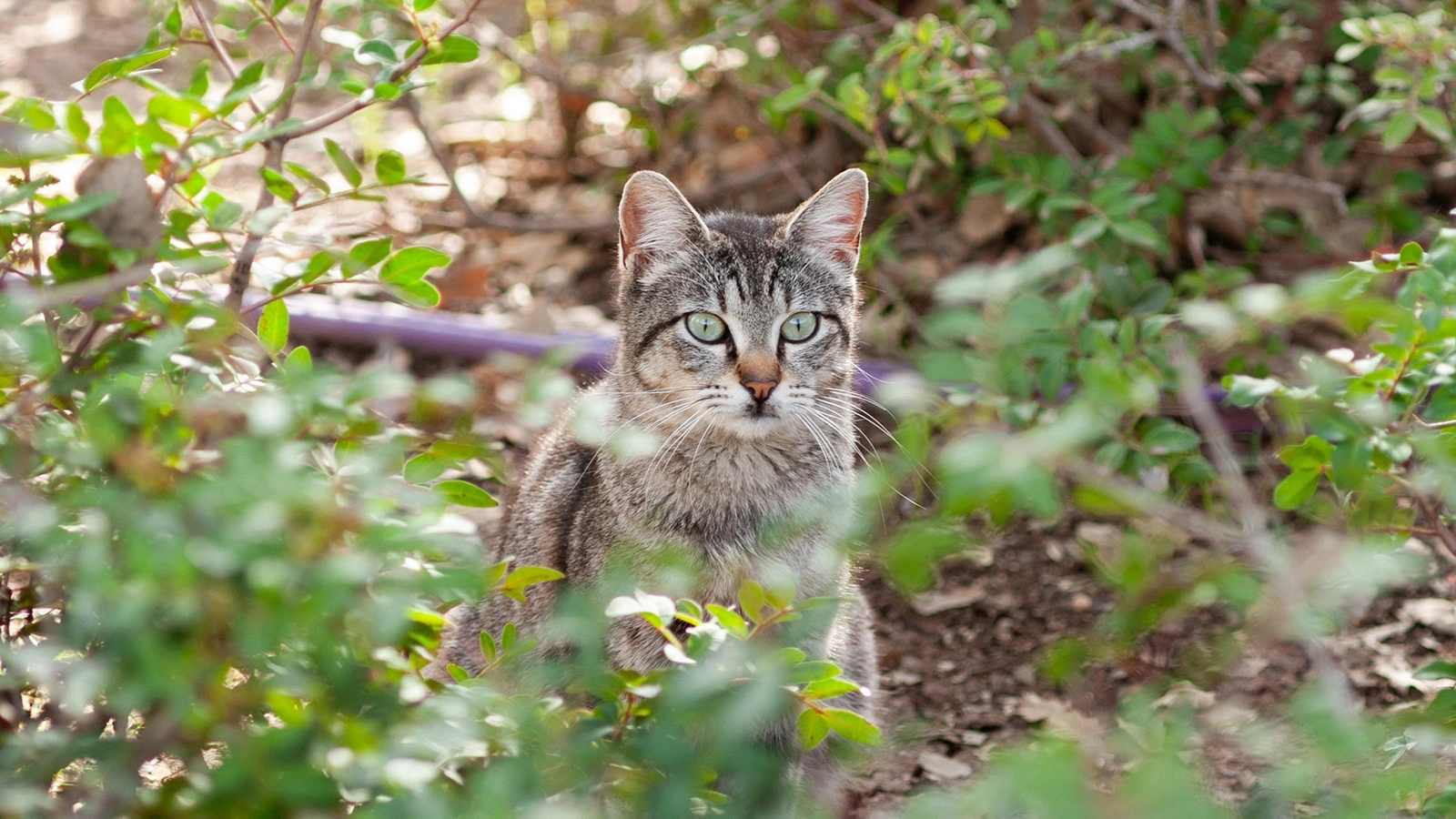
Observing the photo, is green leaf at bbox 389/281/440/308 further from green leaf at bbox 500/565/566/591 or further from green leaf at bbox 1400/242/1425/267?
green leaf at bbox 1400/242/1425/267

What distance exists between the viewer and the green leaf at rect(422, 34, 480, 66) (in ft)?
9.07

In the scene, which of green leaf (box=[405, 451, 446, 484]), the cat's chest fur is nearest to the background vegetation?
green leaf (box=[405, 451, 446, 484])

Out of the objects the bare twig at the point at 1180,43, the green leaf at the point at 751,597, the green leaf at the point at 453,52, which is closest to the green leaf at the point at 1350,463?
the green leaf at the point at 751,597

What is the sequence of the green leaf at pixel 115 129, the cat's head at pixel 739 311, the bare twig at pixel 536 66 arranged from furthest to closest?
1. the bare twig at pixel 536 66
2. the cat's head at pixel 739 311
3. the green leaf at pixel 115 129

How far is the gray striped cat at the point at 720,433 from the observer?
318 centimetres

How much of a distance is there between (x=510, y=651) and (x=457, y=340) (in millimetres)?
3476

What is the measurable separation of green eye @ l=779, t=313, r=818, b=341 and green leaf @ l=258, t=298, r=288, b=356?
5.24 feet

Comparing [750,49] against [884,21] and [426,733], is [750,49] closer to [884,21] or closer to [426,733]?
[884,21]

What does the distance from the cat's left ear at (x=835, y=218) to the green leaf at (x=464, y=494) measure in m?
1.79

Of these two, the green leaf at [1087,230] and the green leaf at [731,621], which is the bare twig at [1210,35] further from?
the green leaf at [731,621]

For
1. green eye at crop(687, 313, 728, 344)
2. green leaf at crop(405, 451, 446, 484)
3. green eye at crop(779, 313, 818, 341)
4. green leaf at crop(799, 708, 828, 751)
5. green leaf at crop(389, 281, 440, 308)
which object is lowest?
green eye at crop(779, 313, 818, 341)

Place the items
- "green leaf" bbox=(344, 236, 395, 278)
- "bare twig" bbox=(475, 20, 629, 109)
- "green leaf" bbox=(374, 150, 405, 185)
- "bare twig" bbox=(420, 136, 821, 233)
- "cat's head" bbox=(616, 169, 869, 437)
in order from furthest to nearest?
"bare twig" bbox=(475, 20, 629, 109) < "bare twig" bbox=(420, 136, 821, 233) < "cat's head" bbox=(616, 169, 869, 437) < "green leaf" bbox=(374, 150, 405, 185) < "green leaf" bbox=(344, 236, 395, 278)

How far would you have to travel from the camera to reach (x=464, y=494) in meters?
1.98

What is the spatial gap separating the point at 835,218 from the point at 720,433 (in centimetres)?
77
